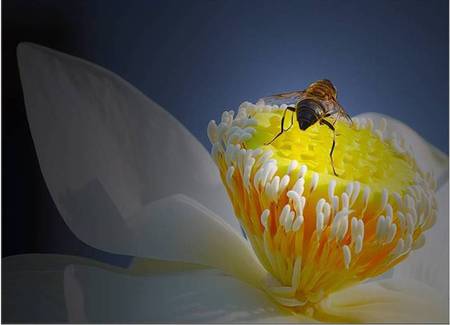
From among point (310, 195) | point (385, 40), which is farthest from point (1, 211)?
point (385, 40)

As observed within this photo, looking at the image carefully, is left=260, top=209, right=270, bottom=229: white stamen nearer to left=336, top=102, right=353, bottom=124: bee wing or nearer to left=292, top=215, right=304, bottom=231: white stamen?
left=292, top=215, right=304, bottom=231: white stamen

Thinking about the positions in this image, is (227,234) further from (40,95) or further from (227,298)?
(40,95)

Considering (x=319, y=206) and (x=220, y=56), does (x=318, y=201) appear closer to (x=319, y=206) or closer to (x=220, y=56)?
(x=319, y=206)

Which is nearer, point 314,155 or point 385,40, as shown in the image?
point 314,155

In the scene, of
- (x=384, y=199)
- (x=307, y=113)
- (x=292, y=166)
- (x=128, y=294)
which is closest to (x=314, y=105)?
(x=307, y=113)

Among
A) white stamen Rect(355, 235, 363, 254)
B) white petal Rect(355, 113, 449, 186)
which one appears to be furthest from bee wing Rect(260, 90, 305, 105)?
white stamen Rect(355, 235, 363, 254)

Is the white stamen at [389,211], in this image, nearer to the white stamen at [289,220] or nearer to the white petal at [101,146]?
the white stamen at [289,220]

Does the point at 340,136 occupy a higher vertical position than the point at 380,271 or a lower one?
higher
